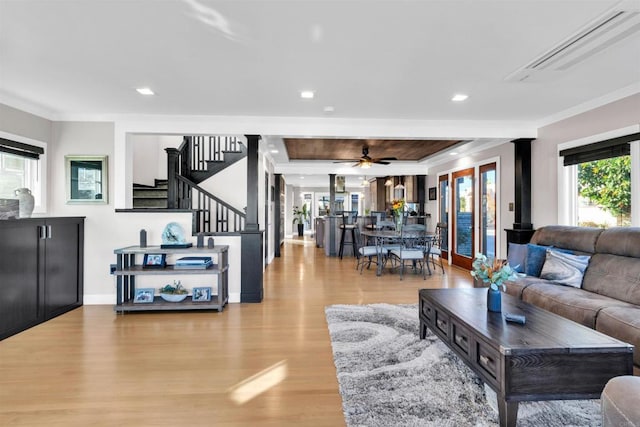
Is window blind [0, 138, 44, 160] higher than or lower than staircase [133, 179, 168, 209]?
higher

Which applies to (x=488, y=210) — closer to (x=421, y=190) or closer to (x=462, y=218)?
(x=462, y=218)

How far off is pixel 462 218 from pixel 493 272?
5154 millimetres

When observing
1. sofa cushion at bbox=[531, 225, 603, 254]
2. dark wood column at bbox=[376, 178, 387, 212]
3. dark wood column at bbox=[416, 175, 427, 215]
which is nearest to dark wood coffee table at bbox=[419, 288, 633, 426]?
sofa cushion at bbox=[531, 225, 603, 254]

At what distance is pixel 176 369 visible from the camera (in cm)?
254

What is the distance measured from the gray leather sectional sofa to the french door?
303 centimetres

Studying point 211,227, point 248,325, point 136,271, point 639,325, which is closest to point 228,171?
point 211,227

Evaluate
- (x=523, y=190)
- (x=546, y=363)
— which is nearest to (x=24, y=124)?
(x=546, y=363)

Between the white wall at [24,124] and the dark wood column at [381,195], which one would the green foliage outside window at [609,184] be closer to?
the white wall at [24,124]

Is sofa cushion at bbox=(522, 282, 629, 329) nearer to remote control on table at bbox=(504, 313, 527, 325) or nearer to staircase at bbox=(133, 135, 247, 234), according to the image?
remote control on table at bbox=(504, 313, 527, 325)

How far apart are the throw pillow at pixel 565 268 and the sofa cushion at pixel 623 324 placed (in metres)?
0.72

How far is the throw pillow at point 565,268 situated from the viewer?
10.9 feet

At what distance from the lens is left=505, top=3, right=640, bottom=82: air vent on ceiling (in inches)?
84.9

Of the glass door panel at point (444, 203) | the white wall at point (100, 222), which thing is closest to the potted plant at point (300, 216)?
the glass door panel at point (444, 203)

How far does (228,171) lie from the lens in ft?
22.3
